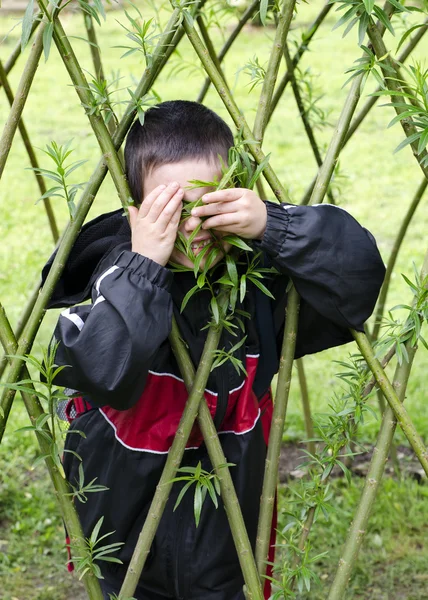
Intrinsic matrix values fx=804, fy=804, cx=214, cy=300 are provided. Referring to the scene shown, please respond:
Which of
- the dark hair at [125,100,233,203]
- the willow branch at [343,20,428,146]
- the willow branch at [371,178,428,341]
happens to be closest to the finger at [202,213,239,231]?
the dark hair at [125,100,233,203]

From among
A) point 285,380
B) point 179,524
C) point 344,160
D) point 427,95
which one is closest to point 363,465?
point 179,524

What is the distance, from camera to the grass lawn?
2359 millimetres

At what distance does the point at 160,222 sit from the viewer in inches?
47.0

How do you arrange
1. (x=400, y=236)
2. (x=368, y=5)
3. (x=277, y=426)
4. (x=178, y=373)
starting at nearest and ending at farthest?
(x=368, y=5), (x=277, y=426), (x=178, y=373), (x=400, y=236)

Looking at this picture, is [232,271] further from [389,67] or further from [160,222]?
[389,67]

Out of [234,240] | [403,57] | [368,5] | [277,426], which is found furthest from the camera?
[403,57]

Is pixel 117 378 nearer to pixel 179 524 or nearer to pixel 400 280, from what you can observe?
pixel 179 524

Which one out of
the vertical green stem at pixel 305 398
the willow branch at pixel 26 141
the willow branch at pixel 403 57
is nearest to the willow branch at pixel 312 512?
the willow branch at pixel 403 57

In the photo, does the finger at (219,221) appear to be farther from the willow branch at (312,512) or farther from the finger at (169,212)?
the willow branch at (312,512)

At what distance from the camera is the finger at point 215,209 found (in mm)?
1153

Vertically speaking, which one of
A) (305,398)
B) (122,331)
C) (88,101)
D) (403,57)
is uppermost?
(403,57)

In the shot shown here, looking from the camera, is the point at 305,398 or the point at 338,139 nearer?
the point at 338,139

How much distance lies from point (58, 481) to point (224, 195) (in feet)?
1.66

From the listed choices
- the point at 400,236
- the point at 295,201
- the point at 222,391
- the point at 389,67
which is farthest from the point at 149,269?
the point at 295,201
